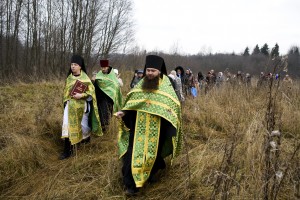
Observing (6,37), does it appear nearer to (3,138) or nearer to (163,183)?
(3,138)

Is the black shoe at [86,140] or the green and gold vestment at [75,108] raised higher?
the green and gold vestment at [75,108]

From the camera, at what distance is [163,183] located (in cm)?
368

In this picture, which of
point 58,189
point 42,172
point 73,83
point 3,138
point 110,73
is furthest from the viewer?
point 110,73

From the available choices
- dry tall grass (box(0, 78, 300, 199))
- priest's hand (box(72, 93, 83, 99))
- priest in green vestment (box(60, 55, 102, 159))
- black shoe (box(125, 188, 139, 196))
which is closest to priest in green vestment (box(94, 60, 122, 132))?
dry tall grass (box(0, 78, 300, 199))

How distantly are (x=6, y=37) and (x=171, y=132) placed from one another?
1963cm

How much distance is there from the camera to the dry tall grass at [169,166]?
9.11 feet

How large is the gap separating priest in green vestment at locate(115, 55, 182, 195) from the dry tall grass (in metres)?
0.28

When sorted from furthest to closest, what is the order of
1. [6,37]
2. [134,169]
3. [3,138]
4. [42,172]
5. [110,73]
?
[6,37] < [110,73] < [3,138] < [42,172] < [134,169]

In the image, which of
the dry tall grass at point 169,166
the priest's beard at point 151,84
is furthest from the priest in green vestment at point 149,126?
the dry tall grass at point 169,166

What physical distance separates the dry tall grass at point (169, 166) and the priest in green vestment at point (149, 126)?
0.28 m

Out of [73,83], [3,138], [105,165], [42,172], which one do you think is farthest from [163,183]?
[3,138]

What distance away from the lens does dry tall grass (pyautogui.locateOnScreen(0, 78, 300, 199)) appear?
278 centimetres

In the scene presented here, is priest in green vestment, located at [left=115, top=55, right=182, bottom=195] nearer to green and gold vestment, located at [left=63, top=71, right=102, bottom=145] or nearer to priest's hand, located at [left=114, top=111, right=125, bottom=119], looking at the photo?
priest's hand, located at [left=114, top=111, right=125, bottom=119]

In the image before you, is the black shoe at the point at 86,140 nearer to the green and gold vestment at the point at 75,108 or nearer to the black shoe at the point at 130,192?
the green and gold vestment at the point at 75,108
